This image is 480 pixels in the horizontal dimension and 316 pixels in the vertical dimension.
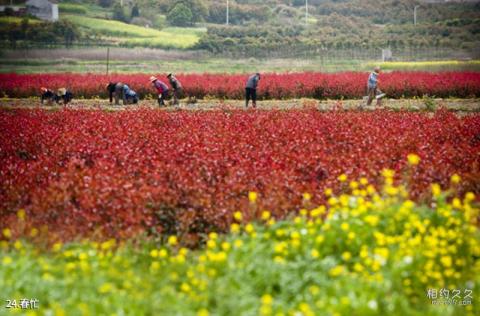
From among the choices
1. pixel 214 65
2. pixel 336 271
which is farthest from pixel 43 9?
pixel 336 271

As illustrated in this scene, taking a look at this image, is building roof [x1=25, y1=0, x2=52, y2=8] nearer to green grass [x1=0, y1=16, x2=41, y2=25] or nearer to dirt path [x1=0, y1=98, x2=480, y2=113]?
green grass [x1=0, y1=16, x2=41, y2=25]

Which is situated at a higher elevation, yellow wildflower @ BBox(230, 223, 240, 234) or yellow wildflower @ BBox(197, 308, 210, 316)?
yellow wildflower @ BBox(230, 223, 240, 234)

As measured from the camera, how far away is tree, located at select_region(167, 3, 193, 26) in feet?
339

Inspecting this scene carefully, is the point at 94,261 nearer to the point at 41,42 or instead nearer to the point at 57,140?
the point at 57,140

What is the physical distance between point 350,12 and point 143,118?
96963 mm

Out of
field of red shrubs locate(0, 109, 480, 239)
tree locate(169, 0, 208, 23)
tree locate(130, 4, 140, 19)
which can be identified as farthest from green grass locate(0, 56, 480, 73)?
field of red shrubs locate(0, 109, 480, 239)

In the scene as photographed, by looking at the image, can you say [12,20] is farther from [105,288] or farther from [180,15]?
[105,288]

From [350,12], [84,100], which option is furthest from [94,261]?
[350,12]

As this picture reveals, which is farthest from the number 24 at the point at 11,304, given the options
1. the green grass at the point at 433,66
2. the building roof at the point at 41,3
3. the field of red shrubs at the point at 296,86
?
the building roof at the point at 41,3

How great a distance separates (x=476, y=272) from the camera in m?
7.79

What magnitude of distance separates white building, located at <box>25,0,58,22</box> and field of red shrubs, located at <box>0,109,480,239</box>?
75.0 meters

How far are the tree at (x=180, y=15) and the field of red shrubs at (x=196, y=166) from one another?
87877mm

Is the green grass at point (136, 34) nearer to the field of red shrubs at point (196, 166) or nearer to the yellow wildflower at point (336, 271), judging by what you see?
the field of red shrubs at point (196, 166)

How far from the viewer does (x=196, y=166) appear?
36.5 feet
